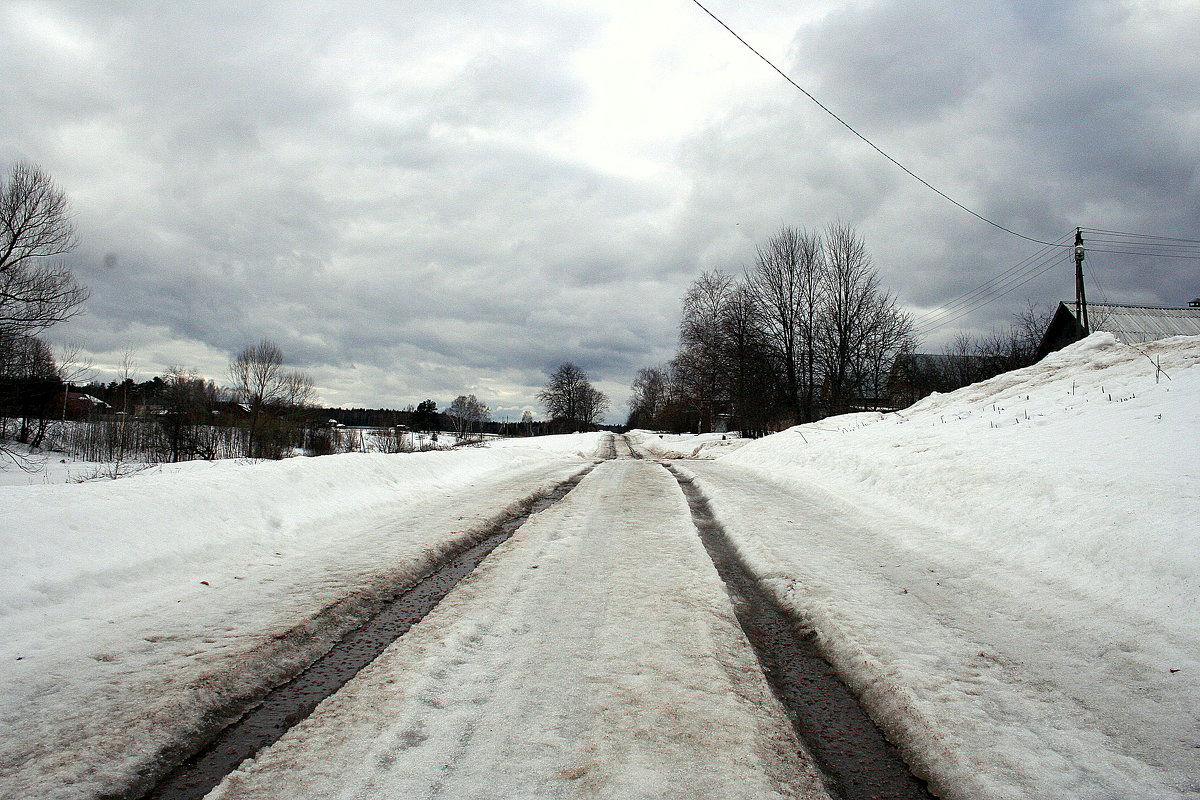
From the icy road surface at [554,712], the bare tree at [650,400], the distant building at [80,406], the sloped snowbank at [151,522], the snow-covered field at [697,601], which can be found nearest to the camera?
the icy road surface at [554,712]

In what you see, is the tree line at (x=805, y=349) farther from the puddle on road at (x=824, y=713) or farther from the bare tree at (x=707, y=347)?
the puddle on road at (x=824, y=713)

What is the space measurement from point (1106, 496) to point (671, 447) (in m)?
33.3

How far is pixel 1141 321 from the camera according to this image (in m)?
32.0

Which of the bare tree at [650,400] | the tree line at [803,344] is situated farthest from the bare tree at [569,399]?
the tree line at [803,344]

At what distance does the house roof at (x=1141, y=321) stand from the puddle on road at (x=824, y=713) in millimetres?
37654

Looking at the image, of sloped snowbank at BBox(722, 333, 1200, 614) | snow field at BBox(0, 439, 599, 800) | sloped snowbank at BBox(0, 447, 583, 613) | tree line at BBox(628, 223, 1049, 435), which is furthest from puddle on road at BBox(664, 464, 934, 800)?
tree line at BBox(628, 223, 1049, 435)

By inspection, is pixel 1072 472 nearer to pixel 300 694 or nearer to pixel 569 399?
pixel 300 694

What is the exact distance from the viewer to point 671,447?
3884 cm

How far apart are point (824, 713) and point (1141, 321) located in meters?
41.9

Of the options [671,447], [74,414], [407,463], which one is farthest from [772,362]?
[74,414]

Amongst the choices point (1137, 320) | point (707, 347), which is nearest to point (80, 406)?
point (707, 347)

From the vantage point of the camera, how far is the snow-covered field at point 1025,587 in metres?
2.54

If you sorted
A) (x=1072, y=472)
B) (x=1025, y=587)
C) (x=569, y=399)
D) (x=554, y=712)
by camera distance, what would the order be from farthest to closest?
(x=569, y=399) → (x=1072, y=472) → (x=1025, y=587) → (x=554, y=712)

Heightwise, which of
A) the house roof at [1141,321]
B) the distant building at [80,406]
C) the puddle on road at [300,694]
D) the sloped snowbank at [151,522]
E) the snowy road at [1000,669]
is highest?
the house roof at [1141,321]
